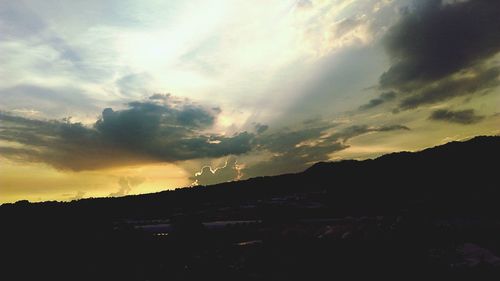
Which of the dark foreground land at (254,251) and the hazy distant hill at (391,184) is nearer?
the dark foreground land at (254,251)

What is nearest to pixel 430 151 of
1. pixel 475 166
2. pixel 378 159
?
pixel 378 159

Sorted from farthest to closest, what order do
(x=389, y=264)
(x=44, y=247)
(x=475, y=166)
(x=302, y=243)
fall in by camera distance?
(x=475, y=166), (x=44, y=247), (x=302, y=243), (x=389, y=264)

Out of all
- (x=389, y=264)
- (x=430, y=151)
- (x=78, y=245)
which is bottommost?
(x=389, y=264)

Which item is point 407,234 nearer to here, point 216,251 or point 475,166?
point 216,251

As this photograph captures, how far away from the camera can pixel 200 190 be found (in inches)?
2805

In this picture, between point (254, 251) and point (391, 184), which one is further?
point (391, 184)

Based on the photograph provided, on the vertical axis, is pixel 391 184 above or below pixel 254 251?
above

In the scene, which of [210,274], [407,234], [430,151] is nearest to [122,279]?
[210,274]

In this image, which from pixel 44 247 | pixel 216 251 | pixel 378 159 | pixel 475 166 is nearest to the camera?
pixel 216 251

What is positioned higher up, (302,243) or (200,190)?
(200,190)

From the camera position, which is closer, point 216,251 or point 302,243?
point 302,243

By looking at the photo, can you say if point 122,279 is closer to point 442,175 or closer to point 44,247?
point 44,247

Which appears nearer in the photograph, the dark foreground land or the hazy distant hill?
the dark foreground land

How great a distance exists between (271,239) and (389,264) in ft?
11.4
